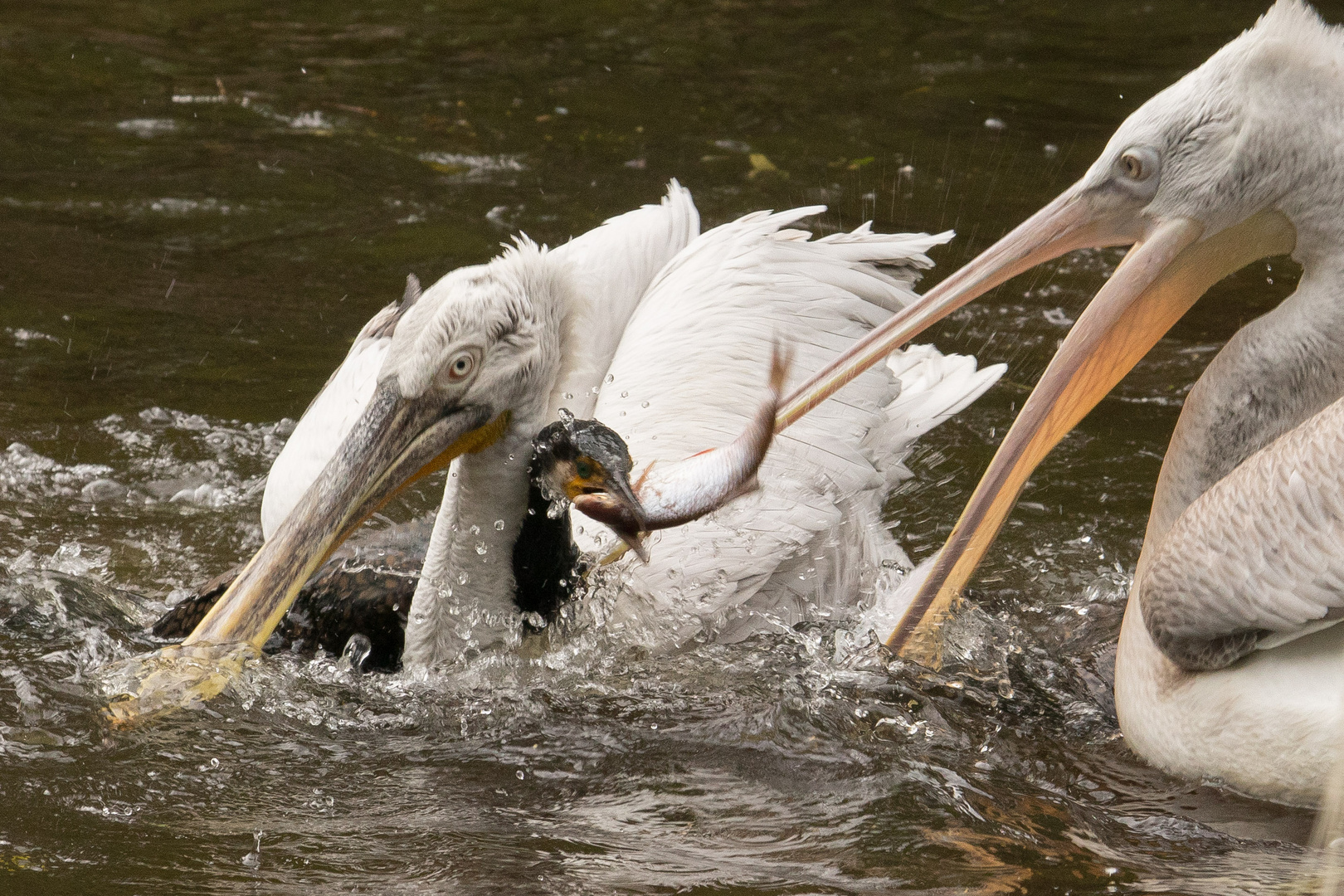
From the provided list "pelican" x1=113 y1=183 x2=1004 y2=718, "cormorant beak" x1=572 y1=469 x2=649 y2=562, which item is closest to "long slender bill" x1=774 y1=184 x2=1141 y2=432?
"pelican" x1=113 y1=183 x2=1004 y2=718

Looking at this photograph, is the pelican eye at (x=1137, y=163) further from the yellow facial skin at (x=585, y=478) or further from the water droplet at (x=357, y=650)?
the water droplet at (x=357, y=650)

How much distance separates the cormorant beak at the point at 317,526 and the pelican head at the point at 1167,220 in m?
0.70

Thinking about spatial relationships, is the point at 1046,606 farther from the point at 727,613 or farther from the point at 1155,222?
the point at 1155,222

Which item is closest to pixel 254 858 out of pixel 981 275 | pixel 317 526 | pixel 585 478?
pixel 317 526

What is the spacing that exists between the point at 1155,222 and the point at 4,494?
2705 mm

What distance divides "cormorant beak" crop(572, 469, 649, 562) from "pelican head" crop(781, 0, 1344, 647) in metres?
0.29

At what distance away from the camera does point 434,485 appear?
4152 millimetres

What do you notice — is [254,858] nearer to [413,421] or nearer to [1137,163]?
[413,421]

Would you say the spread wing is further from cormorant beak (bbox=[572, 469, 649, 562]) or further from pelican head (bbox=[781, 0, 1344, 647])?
cormorant beak (bbox=[572, 469, 649, 562])

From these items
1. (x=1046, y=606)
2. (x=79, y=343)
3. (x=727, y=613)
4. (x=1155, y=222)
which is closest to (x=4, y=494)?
(x=79, y=343)

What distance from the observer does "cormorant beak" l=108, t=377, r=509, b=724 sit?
8.51 ft

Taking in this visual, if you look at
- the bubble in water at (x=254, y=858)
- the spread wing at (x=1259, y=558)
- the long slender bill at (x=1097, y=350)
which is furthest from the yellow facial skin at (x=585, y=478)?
the spread wing at (x=1259, y=558)

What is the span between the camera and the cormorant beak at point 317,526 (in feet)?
8.51

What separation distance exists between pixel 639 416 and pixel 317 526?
838 millimetres
